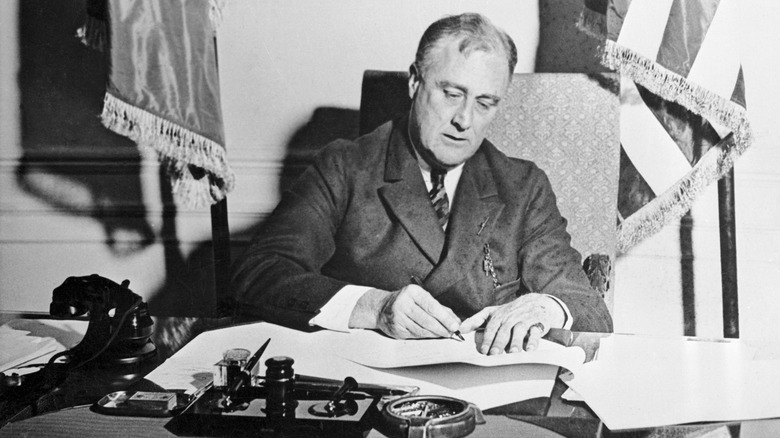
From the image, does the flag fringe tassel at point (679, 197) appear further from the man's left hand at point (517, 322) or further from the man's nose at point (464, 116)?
the man's nose at point (464, 116)

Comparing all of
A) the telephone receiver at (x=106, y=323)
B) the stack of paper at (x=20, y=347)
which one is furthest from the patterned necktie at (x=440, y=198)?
the stack of paper at (x=20, y=347)

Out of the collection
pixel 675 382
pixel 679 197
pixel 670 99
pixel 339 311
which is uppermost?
pixel 670 99

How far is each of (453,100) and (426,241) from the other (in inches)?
15.4

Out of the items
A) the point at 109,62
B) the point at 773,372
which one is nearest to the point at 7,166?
the point at 109,62

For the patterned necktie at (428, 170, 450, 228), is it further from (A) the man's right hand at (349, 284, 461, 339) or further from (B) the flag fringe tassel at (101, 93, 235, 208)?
(B) the flag fringe tassel at (101, 93, 235, 208)

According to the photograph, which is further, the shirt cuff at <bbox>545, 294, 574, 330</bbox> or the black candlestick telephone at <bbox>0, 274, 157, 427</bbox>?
the shirt cuff at <bbox>545, 294, 574, 330</bbox>

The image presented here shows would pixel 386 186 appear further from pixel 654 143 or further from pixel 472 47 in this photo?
pixel 654 143

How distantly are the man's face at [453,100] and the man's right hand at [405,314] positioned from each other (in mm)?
380

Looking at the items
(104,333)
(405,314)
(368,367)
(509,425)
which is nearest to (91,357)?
(104,333)

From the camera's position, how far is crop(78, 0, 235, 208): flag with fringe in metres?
2.02

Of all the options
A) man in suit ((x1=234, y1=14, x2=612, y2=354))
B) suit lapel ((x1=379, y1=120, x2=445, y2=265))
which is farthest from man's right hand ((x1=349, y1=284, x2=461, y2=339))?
suit lapel ((x1=379, y1=120, x2=445, y2=265))

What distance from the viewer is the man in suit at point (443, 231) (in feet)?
6.52

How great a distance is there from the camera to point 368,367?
1769 mm

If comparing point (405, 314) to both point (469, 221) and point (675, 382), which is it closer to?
point (469, 221)
